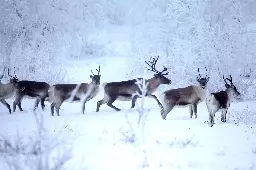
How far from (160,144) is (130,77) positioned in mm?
14581

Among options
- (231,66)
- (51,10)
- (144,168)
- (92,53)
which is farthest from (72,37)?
(144,168)

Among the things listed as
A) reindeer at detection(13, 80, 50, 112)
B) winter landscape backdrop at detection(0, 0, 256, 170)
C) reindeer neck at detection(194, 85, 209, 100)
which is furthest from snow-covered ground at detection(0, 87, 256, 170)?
reindeer at detection(13, 80, 50, 112)

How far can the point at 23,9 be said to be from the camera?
20.0 m

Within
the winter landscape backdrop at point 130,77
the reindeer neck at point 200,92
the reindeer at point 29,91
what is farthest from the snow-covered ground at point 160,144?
the reindeer at point 29,91

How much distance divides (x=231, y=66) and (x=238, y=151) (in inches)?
386

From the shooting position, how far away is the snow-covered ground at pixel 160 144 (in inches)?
216

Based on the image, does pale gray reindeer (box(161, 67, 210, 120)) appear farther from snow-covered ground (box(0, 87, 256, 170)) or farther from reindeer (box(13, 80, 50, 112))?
reindeer (box(13, 80, 50, 112))

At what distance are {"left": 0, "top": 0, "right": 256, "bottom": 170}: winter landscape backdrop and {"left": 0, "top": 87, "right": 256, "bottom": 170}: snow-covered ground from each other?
2 cm

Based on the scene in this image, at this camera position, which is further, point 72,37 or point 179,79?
point 72,37

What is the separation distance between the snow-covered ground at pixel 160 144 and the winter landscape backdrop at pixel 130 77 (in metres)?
0.02

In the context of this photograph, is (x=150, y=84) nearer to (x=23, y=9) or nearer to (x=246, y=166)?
(x=246, y=166)

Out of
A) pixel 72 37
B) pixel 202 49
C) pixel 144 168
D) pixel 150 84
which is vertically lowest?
pixel 144 168

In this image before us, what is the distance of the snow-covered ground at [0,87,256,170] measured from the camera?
5.48 metres

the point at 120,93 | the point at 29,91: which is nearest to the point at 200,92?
the point at 120,93
